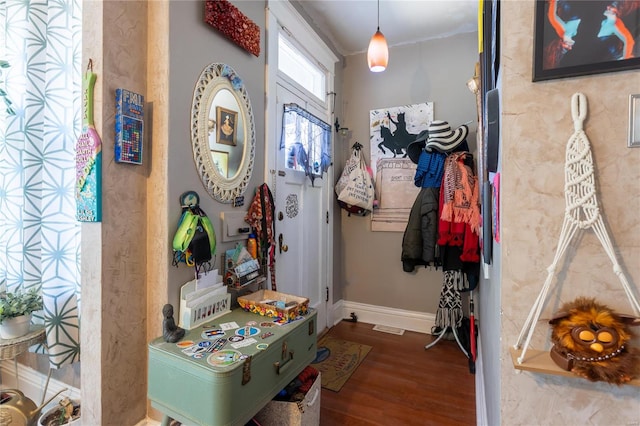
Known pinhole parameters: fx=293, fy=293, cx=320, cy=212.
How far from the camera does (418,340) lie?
264 cm

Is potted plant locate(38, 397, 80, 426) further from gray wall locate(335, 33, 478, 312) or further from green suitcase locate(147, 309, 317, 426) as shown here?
gray wall locate(335, 33, 478, 312)

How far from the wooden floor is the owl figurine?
1.31 meters

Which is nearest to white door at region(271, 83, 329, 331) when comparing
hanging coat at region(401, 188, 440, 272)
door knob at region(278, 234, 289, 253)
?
door knob at region(278, 234, 289, 253)

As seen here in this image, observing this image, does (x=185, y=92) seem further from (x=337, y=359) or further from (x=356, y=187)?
(x=337, y=359)

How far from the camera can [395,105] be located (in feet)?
9.46

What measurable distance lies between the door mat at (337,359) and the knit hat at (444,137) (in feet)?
5.85

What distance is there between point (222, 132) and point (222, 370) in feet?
3.59

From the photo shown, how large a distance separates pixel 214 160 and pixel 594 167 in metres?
1.42

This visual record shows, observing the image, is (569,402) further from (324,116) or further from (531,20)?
(324,116)

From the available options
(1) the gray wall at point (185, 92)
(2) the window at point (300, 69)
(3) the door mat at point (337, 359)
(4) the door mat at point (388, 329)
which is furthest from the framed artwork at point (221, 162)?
(4) the door mat at point (388, 329)

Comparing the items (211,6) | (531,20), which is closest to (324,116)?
(211,6)

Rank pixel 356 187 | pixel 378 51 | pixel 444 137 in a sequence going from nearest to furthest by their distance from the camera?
pixel 378 51
pixel 444 137
pixel 356 187

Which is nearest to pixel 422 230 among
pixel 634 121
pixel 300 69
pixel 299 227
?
pixel 299 227

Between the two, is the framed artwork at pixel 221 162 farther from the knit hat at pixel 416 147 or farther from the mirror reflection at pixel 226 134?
the knit hat at pixel 416 147
